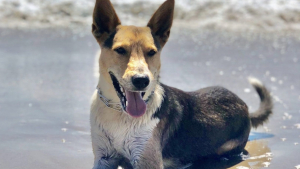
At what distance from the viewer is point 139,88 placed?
13.4ft

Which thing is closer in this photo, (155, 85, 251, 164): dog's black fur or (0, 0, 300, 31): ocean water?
(155, 85, 251, 164): dog's black fur

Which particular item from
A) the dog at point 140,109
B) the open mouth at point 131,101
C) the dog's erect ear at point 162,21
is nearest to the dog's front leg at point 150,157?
the dog at point 140,109

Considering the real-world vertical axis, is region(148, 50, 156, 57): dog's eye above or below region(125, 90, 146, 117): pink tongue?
above

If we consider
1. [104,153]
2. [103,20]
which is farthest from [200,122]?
[103,20]

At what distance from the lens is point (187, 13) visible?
17.7 m

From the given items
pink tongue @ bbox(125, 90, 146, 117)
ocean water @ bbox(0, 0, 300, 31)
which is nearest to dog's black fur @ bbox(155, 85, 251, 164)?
pink tongue @ bbox(125, 90, 146, 117)

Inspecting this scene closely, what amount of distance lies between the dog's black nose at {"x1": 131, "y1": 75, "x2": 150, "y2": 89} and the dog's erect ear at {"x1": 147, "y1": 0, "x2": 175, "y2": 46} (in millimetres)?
729

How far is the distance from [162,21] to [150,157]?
1.30 meters

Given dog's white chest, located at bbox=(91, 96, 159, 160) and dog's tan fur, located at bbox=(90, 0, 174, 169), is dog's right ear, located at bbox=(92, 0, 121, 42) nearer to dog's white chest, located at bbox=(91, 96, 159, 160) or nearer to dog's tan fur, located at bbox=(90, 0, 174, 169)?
dog's tan fur, located at bbox=(90, 0, 174, 169)

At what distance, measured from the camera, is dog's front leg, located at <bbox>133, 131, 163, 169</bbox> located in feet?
14.3

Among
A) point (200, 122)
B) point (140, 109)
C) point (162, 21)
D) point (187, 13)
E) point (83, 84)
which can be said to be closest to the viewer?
point (140, 109)

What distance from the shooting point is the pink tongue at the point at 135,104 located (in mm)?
4230

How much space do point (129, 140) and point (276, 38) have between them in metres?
10.9

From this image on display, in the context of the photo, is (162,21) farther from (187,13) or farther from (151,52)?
(187,13)
